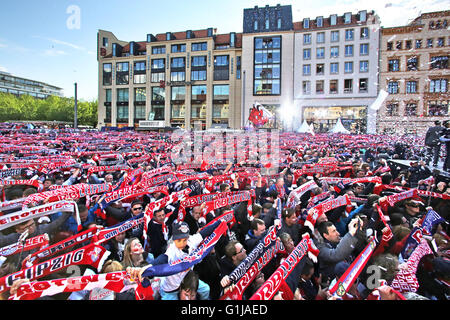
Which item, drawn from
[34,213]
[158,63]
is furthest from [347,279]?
[158,63]

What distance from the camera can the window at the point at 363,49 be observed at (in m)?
36.2

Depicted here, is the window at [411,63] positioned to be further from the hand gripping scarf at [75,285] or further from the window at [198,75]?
the window at [198,75]

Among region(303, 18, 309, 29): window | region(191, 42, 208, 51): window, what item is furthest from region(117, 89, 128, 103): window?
region(303, 18, 309, 29): window

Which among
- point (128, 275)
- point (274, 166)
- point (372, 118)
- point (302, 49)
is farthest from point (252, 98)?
point (128, 275)

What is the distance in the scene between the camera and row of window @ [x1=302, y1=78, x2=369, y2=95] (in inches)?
1510

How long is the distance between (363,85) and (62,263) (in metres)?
44.7

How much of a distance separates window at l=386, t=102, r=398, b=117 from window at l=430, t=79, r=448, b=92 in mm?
5244

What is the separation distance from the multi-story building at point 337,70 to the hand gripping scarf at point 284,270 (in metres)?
40.5

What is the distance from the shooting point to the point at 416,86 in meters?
24.3

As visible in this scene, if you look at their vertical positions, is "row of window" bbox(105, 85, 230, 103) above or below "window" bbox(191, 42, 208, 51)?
below

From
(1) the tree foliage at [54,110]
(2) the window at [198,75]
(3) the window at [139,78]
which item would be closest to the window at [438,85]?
(2) the window at [198,75]

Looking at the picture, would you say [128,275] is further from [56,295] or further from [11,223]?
[11,223]

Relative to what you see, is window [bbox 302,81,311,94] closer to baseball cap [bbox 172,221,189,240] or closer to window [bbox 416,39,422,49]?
window [bbox 416,39,422,49]

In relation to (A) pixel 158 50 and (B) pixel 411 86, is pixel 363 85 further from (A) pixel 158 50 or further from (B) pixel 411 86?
(A) pixel 158 50
